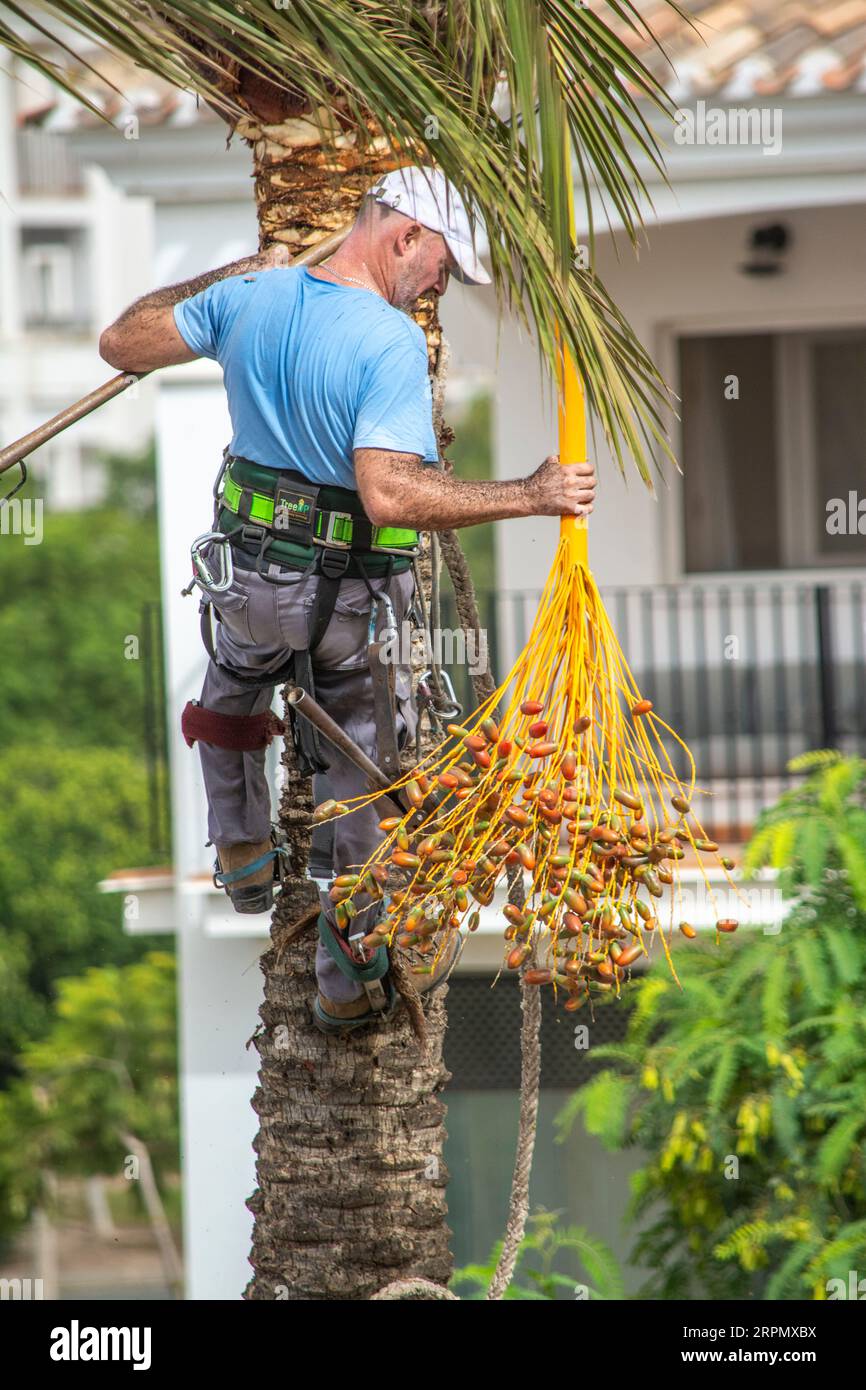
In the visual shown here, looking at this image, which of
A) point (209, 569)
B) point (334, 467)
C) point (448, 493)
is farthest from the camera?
point (209, 569)

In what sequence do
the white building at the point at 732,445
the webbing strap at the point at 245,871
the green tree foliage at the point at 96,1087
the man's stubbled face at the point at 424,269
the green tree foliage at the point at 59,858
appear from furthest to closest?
the green tree foliage at the point at 59,858, the green tree foliage at the point at 96,1087, the white building at the point at 732,445, the webbing strap at the point at 245,871, the man's stubbled face at the point at 424,269

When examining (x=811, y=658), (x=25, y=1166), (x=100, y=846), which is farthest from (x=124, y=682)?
(x=811, y=658)

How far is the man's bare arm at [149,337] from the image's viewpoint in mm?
3584

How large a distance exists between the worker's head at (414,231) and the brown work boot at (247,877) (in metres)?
1.19

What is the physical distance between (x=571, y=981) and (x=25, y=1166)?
71.6ft

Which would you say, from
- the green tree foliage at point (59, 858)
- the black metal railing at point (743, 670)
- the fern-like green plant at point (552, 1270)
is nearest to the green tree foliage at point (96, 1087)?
the green tree foliage at point (59, 858)

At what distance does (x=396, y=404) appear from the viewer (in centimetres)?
335

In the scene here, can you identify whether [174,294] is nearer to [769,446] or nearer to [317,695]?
[317,695]

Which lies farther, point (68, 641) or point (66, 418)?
point (68, 641)

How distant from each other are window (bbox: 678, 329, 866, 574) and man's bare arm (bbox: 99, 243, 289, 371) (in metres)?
5.96

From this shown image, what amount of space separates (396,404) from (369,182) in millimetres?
719

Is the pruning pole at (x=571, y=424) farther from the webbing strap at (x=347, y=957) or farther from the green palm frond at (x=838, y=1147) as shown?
the green palm frond at (x=838, y=1147)

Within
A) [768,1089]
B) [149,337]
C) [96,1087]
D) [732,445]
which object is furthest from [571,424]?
[96,1087]

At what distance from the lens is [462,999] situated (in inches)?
331
